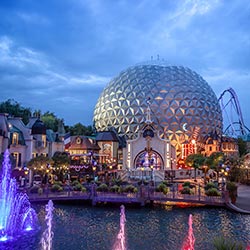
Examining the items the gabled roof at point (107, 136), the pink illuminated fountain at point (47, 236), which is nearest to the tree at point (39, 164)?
the pink illuminated fountain at point (47, 236)

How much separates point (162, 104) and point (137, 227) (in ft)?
148

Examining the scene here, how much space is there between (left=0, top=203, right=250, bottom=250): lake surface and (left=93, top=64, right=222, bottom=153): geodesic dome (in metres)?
36.6

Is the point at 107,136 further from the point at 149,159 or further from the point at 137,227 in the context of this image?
the point at 137,227

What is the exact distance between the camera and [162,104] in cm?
6334

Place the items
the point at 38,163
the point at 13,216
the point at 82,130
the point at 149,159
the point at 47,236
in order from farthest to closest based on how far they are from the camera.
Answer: the point at 82,130 < the point at 149,159 < the point at 38,163 < the point at 13,216 < the point at 47,236

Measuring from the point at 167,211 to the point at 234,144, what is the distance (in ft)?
176

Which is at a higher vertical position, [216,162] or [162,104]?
[162,104]

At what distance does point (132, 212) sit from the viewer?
25.2 metres

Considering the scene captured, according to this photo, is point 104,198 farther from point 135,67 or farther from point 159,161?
point 135,67

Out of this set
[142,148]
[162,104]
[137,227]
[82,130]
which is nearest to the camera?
[137,227]

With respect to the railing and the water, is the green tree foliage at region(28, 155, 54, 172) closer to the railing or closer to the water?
the railing

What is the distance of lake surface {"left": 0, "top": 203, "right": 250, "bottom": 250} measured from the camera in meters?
16.3

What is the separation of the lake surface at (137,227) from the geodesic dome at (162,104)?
1439 inches

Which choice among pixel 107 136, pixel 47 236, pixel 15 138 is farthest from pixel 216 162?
pixel 47 236
